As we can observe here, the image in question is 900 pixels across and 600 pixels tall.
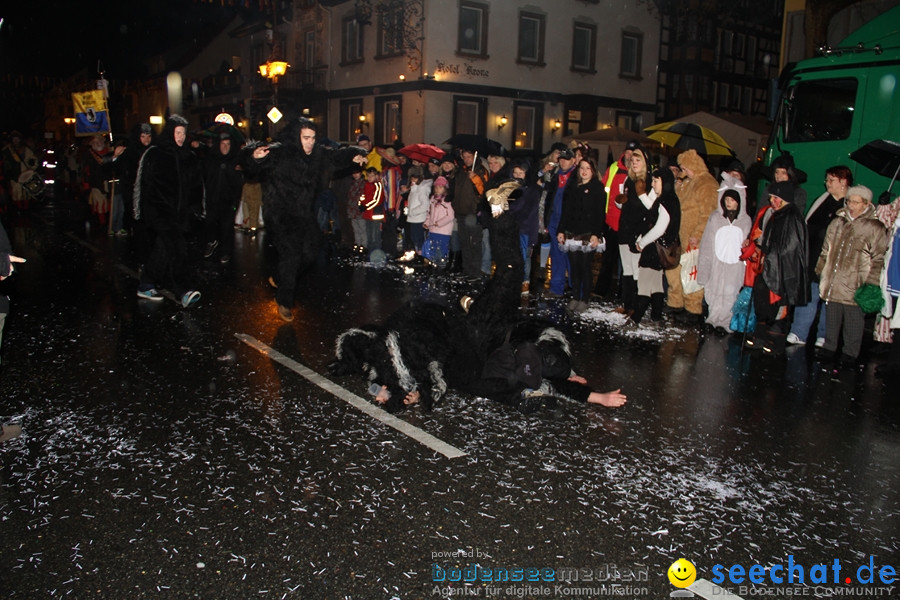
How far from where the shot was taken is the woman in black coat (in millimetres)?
9195

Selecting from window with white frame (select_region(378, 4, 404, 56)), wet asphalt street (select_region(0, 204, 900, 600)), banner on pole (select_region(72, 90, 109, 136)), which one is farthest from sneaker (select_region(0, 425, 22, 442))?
window with white frame (select_region(378, 4, 404, 56))

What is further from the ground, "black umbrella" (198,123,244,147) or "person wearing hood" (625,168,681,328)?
"black umbrella" (198,123,244,147)

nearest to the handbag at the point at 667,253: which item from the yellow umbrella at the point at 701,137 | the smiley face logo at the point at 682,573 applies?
the yellow umbrella at the point at 701,137

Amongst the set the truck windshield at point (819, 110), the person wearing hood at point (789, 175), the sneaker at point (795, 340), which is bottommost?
the sneaker at point (795, 340)

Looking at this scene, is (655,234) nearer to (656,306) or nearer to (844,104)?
(656,306)

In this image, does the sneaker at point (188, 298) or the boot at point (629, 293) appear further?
the boot at point (629, 293)

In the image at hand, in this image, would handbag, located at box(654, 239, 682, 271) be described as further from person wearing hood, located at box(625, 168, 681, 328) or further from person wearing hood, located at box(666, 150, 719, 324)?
person wearing hood, located at box(666, 150, 719, 324)

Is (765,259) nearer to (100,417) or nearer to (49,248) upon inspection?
(100,417)

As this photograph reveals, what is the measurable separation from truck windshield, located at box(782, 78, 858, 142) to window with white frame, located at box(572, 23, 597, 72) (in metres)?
21.8

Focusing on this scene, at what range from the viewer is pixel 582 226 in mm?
9305

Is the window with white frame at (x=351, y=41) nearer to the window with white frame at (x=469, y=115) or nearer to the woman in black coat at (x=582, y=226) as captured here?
the window with white frame at (x=469, y=115)

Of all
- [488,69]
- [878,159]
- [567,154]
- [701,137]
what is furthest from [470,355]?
[488,69]

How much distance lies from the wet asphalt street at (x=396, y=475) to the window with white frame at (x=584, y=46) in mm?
26768

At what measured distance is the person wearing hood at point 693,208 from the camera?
337 inches
